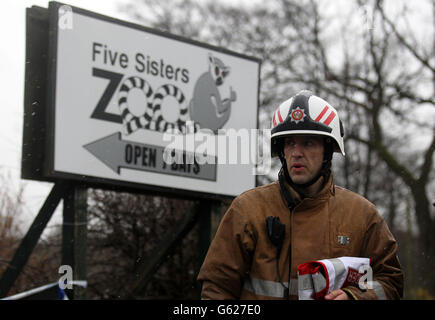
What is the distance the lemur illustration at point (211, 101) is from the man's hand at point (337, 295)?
5.47m

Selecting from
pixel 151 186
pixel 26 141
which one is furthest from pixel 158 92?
pixel 26 141

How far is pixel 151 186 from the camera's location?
28.1 feet

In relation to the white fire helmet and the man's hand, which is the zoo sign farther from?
the man's hand

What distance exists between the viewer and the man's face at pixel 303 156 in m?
4.29

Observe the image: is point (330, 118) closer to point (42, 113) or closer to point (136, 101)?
point (42, 113)

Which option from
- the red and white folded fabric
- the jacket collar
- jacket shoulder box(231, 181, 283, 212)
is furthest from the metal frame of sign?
the red and white folded fabric

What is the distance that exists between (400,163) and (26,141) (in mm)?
14674

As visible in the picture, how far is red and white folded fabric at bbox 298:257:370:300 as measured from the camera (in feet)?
12.1

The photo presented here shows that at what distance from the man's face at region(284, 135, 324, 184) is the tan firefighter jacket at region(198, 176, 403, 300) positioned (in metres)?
0.17

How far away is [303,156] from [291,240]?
1.85 ft

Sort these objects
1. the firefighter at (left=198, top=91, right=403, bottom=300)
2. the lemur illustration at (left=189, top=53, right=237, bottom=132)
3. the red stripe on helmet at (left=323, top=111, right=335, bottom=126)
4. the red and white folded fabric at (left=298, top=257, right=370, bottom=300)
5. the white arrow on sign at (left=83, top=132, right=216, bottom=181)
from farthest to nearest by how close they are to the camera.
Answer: the lemur illustration at (left=189, top=53, right=237, bottom=132), the white arrow on sign at (left=83, top=132, right=216, bottom=181), the red stripe on helmet at (left=323, top=111, right=335, bottom=126), the firefighter at (left=198, top=91, right=403, bottom=300), the red and white folded fabric at (left=298, top=257, right=370, bottom=300)

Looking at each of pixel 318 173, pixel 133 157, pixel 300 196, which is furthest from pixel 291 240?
pixel 133 157

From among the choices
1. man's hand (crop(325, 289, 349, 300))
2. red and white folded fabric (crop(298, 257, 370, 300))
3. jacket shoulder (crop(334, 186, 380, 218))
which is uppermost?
jacket shoulder (crop(334, 186, 380, 218))
